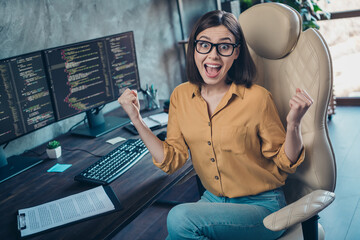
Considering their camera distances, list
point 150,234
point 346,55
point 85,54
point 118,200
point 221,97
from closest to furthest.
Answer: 1. point 118,200
2. point 221,97
3. point 85,54
4. point 150,234
5. point 346,55

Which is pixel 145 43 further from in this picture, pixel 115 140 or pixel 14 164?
pixel 14 164

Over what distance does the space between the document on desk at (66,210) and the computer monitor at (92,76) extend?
0.65 meters

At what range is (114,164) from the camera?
171cm

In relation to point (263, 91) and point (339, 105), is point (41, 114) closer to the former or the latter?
point (263, 91)

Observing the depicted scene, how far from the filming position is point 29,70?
182 cm

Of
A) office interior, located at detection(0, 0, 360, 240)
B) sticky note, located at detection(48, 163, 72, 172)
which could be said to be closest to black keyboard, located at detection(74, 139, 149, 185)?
sticky note, located at detection(48, 163, 72, 172)

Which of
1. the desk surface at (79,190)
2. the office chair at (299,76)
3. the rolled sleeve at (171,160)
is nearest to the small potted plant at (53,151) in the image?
the desk surface at (79,190)

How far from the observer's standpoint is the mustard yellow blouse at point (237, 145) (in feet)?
4.91

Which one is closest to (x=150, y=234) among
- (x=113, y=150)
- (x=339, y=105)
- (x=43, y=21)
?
(x=113, y=150)

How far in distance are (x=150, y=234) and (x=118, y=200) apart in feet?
3.42

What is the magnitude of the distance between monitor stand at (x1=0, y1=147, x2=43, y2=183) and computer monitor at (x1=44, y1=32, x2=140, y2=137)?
0.84 ft

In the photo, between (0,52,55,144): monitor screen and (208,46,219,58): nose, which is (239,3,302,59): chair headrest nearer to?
(208,46,219,58): nose

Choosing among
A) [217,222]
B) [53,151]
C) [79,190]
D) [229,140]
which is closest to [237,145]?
[229,140]

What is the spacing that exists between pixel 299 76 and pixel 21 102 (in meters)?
1.21
